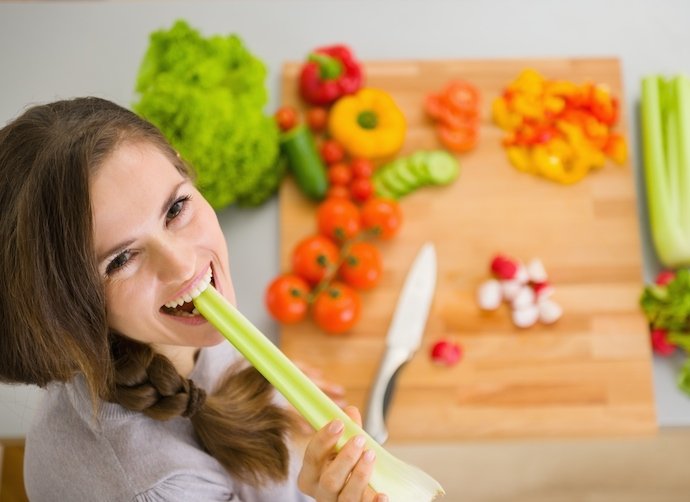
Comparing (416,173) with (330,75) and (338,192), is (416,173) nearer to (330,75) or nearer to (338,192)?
(338,192)

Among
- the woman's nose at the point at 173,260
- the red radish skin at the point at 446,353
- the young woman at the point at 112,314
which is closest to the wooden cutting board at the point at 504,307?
the red radish skin at the point at 446,353

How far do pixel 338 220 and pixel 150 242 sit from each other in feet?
2.37

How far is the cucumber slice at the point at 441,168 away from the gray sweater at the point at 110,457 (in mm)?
761

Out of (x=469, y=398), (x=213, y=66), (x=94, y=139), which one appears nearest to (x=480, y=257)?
(x=469, y=398)

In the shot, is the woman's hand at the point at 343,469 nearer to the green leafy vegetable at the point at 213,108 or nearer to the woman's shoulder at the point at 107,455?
the woman's shoulder at the point at 107,455

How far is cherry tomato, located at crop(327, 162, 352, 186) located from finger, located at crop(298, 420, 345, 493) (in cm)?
78

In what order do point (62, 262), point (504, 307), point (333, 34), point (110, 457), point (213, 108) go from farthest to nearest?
point (333, 34), point (504, 307), point (213, 108), point (110, 457), point (62, 262)

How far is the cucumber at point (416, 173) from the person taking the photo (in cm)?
145

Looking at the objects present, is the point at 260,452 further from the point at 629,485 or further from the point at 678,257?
the point at 678,257

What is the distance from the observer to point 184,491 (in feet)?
2.56

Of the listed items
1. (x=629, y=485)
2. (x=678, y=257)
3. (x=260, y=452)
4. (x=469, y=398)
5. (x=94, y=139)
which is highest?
(x=94, y=139)

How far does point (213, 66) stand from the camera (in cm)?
136

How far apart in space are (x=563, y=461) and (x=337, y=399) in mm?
405

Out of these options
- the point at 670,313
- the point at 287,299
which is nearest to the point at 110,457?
the point at 287,299
